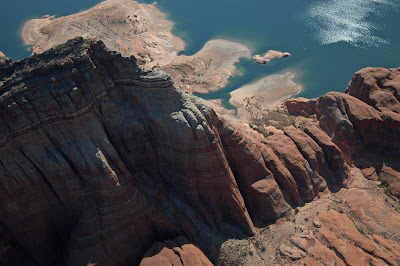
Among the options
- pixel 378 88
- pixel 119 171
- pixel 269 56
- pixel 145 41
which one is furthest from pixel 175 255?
pixel 145 41

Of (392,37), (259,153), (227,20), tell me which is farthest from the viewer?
(227,20)

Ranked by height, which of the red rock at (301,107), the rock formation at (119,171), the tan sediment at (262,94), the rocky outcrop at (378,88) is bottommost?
the tan sediment at (262,94)

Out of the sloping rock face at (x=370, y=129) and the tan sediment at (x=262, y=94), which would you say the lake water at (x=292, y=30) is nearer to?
the tan sediment at (x=262, y=94)

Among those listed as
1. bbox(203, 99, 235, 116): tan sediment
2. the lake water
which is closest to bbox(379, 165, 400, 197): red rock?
bbox(203, 99, 235, 116): tan sediment

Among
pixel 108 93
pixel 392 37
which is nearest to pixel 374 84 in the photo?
pixel 108 93

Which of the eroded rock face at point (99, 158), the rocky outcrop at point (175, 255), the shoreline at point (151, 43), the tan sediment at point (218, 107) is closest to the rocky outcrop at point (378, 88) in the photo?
the eroded rock face at point (99, 158)

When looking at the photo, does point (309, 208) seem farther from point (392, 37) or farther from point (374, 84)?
point (392, 37)
